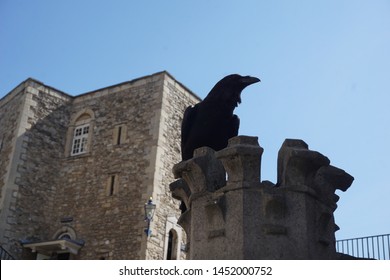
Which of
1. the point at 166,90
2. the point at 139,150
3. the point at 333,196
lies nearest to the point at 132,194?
the point at 139,150

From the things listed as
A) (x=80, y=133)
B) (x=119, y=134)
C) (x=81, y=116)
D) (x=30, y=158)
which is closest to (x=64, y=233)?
(x=30, y=158)

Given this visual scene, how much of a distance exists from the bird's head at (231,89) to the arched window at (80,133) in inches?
693

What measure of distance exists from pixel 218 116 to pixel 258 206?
1385mm

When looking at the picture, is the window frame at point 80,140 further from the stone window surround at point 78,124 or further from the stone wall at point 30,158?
the stone wall at point 30,158

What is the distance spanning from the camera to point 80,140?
2333cm

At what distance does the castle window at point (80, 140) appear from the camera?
23036 mm

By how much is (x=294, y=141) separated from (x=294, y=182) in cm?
37

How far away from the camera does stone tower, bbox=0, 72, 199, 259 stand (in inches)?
788

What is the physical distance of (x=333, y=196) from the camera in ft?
16.7

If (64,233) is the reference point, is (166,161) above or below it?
above

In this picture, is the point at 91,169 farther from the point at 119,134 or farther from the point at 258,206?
the point at 258,206

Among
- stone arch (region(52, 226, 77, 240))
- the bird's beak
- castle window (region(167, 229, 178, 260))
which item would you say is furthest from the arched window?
the bird's beak

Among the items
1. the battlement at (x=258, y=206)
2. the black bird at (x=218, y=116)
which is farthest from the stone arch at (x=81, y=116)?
the battlement at (x=258, y=206)
